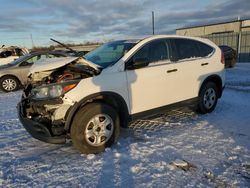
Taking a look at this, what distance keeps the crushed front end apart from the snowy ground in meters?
0.46

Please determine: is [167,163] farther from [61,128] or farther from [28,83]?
[28,83]

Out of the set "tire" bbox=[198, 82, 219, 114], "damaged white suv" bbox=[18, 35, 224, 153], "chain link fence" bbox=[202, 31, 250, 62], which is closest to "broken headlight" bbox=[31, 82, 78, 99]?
"damaged white suv" bbox=[18, 35, 224, 153]

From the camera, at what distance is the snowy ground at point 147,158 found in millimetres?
3592

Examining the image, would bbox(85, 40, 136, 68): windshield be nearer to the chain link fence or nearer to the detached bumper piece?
the detached bumper piece

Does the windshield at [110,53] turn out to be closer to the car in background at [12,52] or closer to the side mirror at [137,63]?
the side mirror at [137,63]

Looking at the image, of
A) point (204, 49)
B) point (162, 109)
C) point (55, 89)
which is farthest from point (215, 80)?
point (55, 89)

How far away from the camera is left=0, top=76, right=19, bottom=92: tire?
11155 millimetres

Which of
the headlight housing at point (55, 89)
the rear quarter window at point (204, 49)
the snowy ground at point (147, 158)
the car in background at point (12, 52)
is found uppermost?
the car in background at point (12, 52)

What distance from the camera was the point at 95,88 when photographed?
4344 millimetres

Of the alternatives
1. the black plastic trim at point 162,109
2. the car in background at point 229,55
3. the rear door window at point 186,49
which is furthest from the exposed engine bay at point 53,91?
the car in background at point 229,55

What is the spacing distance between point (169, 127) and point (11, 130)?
3.22m

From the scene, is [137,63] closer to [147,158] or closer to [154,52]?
[154,52]

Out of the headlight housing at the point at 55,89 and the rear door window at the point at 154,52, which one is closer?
the headlight housing at the point at 55,89

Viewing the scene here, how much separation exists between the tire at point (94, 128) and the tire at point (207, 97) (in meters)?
2.43
